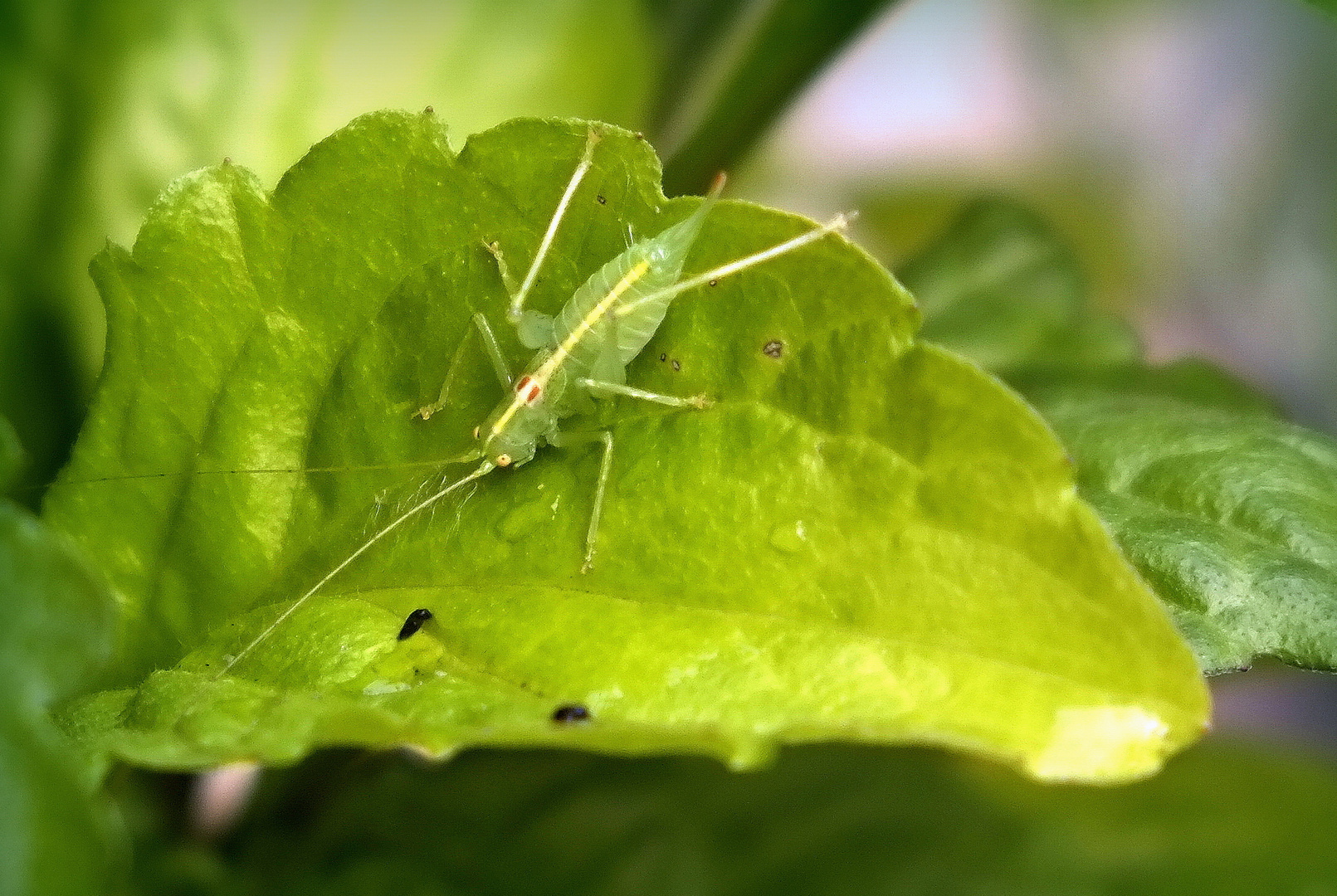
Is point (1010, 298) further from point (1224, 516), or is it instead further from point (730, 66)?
point (1224, 516)

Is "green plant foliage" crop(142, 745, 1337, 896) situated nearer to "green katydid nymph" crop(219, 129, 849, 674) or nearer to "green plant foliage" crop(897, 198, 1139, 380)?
"green katydid nymph" crop(219, 129, 849, 674)

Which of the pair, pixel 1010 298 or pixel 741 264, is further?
pixel 1010 298

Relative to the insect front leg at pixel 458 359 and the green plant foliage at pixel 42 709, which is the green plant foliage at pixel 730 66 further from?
the green plant foliage at pixel 42 709

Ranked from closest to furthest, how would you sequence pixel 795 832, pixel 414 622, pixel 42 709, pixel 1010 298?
pixel 42 709, pixel 414 622, pixel 795 832, pixel 1010 298

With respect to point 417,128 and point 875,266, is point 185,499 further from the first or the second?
point 875,266

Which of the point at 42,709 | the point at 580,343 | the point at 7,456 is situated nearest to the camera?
the point at 42,709

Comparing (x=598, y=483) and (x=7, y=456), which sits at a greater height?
(x=7, y=456)

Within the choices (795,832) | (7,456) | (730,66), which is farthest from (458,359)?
(730,66)

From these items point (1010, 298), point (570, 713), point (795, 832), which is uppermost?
point (1010, 298)

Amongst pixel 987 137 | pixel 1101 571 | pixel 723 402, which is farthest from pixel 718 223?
pixel 987 137
